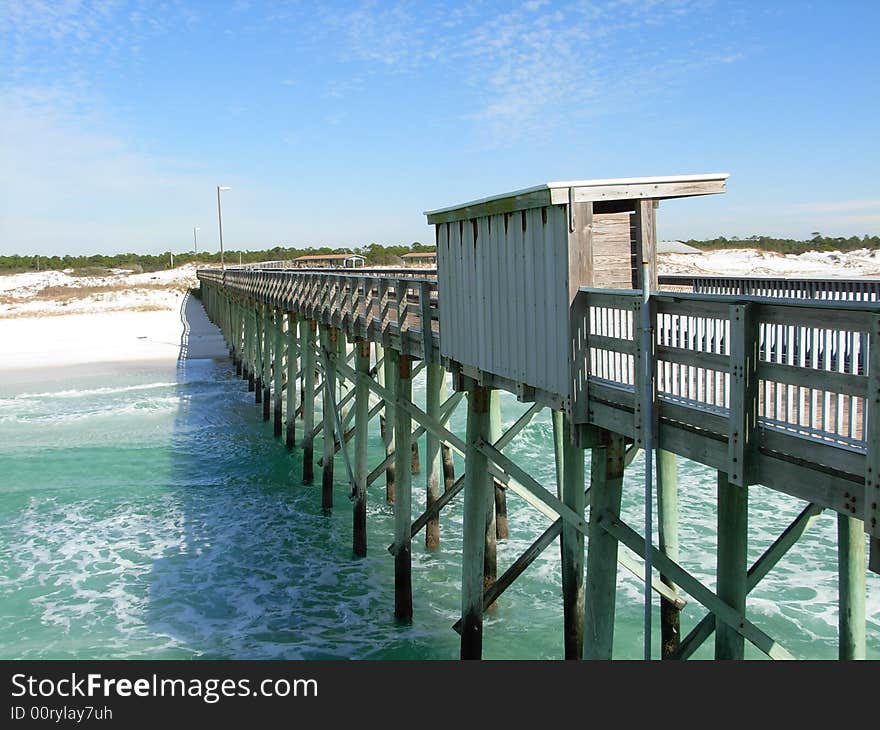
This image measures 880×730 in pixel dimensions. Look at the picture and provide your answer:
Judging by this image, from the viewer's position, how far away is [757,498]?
1655cm

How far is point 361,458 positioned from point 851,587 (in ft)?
26.2

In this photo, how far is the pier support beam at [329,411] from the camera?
15703 millimetres

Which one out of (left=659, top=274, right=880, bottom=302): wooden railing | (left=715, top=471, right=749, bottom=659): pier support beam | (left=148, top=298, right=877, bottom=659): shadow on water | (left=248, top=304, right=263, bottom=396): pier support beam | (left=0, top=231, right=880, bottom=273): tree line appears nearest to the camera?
(left=715, top=471, right=749, bottom=659): pier support beam

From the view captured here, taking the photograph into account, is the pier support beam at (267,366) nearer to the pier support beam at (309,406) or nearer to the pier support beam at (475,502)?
the pier support beam at (309,406)

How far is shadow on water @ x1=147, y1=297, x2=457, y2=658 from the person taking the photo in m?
10.9

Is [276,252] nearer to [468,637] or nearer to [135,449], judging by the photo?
[135,449]

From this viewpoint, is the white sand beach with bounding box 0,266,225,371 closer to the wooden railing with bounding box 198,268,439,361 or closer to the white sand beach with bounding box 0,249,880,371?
the white sand beach with bounding box 0,249,880,371

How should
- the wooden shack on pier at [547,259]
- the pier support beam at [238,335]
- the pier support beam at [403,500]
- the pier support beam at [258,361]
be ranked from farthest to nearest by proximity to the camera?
1. the pier support beam at [238,335]
2. the pier support beam at [258,361]
3. the pier support beam at [403,500]
4. the wooden shack on pier at [547,259]

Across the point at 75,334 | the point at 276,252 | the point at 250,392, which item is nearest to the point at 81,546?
the point at 250,392

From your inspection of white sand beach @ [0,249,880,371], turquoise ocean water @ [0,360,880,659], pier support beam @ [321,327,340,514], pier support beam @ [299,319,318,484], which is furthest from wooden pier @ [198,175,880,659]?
white sand beach @ [0,249,880,371]

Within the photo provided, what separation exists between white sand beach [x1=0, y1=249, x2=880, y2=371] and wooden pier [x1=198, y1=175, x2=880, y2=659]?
78.2ft

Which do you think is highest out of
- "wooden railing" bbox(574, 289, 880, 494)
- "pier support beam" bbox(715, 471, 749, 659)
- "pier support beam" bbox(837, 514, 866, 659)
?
"wooden railing" bbox(574, 289, 880, 494)

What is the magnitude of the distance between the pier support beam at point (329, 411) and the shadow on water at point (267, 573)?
1.52 ft

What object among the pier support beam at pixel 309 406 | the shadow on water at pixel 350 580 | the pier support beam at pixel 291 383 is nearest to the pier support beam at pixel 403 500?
the shadow on water at pixel 350 580
